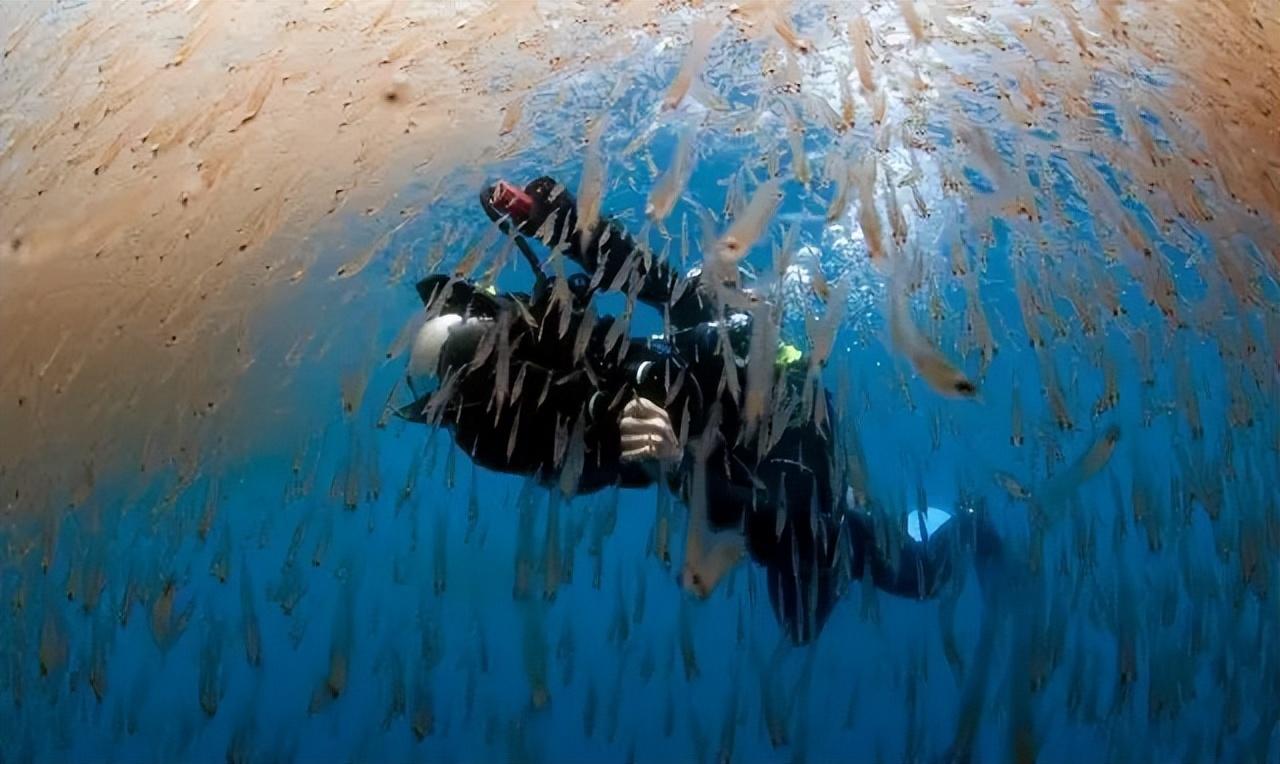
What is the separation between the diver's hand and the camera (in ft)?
5.51

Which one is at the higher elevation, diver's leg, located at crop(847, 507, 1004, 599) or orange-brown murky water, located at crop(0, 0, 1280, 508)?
orange-brown murky water, located at crop(0, 0, 1280, 508)

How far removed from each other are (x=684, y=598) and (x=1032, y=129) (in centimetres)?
124

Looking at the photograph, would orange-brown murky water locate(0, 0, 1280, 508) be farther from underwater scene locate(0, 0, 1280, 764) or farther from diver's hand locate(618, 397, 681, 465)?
diver's hand locate(618, 397, 681, 465)

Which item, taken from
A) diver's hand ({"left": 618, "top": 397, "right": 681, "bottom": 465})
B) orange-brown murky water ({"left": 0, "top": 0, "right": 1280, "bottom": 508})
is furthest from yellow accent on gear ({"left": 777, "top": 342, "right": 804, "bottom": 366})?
orange-brown murky water ({"left": 0, "top": 0, "right": 1280, "bottom": 508})

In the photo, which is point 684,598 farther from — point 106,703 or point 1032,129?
point 106,703

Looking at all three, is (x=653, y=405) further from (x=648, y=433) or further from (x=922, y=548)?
(x=922, y=548)

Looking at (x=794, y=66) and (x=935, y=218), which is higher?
(x=794, y=66)

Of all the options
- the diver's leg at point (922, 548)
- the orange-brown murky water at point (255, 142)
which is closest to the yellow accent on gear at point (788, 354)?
the diver's leg at point (922, 548)

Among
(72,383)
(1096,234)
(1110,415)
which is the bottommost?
(1110,415)

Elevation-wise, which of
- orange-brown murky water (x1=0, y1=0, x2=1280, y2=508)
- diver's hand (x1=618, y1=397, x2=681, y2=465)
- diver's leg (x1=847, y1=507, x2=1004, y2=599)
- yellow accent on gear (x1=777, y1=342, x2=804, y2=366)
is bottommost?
diver's leg (x1=847, y1=507, x2=1004, y2=599)

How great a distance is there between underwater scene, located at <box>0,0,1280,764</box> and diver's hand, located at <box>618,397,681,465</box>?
14 millimetres

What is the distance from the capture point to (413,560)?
1.98 m

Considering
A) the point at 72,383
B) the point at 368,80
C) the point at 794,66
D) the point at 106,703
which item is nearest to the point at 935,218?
the point at 794,66

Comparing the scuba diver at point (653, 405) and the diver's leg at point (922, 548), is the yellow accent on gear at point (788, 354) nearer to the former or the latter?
the scuba diver at point (653, 405)
